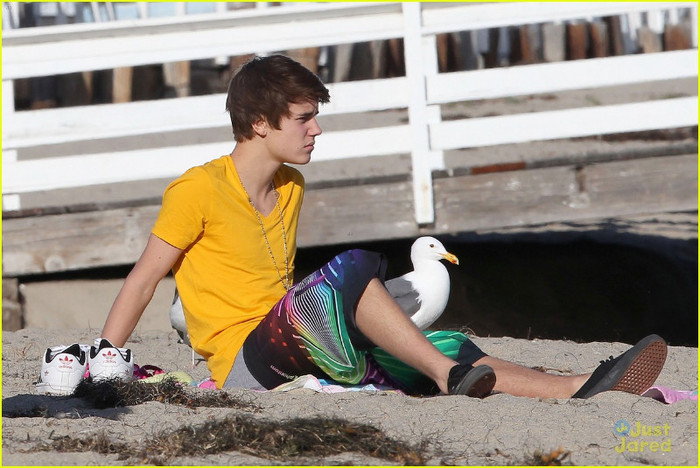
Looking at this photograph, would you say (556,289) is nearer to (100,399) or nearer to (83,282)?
(83,282)

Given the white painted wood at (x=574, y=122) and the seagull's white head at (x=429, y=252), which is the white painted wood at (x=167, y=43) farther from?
the seagull's white head at (x=429, y=252)

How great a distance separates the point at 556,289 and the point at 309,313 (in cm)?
520

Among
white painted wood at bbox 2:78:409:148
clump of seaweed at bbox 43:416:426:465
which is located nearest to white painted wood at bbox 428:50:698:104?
white painted wood at bbox 2:78:409:148

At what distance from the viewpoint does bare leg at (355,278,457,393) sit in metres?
3.40

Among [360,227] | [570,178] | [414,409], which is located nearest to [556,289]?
[570,178]

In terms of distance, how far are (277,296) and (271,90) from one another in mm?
768

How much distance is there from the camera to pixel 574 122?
688 centimetres

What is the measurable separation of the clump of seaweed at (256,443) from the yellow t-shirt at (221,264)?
82 cm

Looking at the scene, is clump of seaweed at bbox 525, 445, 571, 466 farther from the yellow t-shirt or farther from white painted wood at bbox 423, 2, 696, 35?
white painted wood at bbox 423, 2, 696, 35

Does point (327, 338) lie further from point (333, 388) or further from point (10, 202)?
point (10, 202)

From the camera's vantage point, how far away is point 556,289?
8281mm

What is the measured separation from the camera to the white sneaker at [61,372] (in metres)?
3.45

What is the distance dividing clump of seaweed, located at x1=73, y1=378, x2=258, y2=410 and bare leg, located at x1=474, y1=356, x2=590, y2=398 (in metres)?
0.95

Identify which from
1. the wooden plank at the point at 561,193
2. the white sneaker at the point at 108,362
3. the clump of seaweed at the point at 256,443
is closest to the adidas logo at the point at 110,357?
the white sneaker at the point at 108,362
